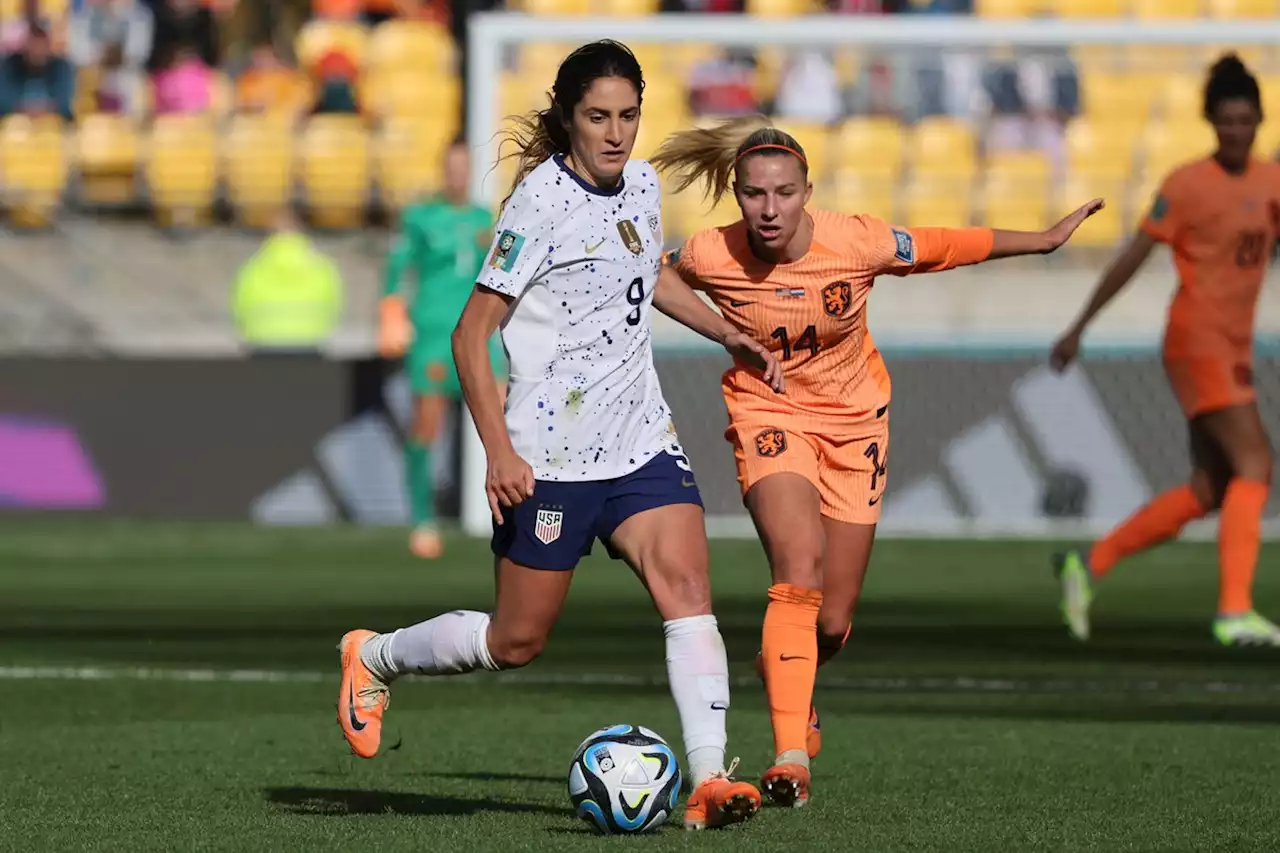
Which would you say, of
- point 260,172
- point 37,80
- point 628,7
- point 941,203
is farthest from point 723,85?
point 37,80

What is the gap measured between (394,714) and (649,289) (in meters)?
2.66

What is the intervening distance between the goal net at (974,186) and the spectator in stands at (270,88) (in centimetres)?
505

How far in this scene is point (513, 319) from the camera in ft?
19.3

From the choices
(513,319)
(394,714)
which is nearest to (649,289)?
(513,319)

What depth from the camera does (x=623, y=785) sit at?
5.59 m

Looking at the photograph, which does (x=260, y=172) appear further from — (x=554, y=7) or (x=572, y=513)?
(x=572, y=513)

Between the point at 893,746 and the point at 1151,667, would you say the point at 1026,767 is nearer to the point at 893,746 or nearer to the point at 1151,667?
the point at 893,746

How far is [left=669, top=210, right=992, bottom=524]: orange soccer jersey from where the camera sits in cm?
656

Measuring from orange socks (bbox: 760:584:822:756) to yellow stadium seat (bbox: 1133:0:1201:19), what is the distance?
44.4ft

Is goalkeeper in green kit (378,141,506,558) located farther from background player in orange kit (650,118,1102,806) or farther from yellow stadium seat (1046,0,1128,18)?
background player in orange kit (650,118,1102,806)

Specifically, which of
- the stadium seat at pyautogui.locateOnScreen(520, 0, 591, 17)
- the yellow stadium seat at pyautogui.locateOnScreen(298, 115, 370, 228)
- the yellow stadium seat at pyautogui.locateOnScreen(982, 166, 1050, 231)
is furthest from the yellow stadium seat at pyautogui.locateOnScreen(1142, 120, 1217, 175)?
the yellow stadium seat at pyautogui.locateOnScreen(298, 115, 370, 228)

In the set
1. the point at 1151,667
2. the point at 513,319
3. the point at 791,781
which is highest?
the point at 513,319

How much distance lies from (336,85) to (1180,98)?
23.9ft

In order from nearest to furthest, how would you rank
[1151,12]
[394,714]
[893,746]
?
[893,746] < [394,714] < [1151,12]
